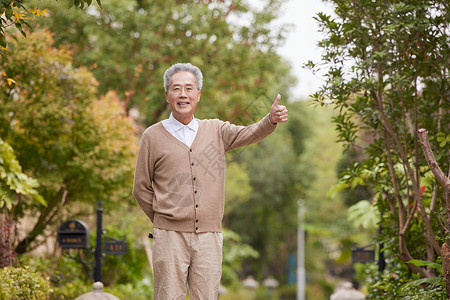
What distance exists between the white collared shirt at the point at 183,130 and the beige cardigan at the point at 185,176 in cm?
3

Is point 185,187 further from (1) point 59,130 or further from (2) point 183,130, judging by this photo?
(1) point 59,130

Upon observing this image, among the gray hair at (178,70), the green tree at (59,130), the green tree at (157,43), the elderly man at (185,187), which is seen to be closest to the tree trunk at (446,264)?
the elderly man at (185,187)

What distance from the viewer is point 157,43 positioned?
51.8ft

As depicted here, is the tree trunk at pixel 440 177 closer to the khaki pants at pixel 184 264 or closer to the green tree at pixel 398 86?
the green tree at pixel 398 86

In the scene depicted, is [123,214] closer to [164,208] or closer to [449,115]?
[449,115]

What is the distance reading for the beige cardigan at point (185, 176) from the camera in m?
4.17

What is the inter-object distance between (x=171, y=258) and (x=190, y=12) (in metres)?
12.4

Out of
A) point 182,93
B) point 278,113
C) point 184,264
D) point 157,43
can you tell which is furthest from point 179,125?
point 157,43

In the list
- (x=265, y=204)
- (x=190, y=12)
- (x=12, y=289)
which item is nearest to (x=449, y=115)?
(x=12, y=289)

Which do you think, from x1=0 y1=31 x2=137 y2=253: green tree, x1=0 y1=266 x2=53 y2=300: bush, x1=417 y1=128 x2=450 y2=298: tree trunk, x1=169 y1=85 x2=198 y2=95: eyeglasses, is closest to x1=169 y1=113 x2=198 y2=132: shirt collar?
x1=169 y1=85 x2=198 y2=95: eyeglasses

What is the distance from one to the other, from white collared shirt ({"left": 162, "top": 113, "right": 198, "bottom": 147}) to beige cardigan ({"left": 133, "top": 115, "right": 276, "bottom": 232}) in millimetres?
32

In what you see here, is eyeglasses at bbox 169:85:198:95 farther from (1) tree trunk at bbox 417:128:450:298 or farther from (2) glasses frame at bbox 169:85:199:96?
(1) tree trunk at bbox 417:128:450:298

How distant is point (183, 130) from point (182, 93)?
253mm

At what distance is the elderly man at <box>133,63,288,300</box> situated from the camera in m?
4.13
